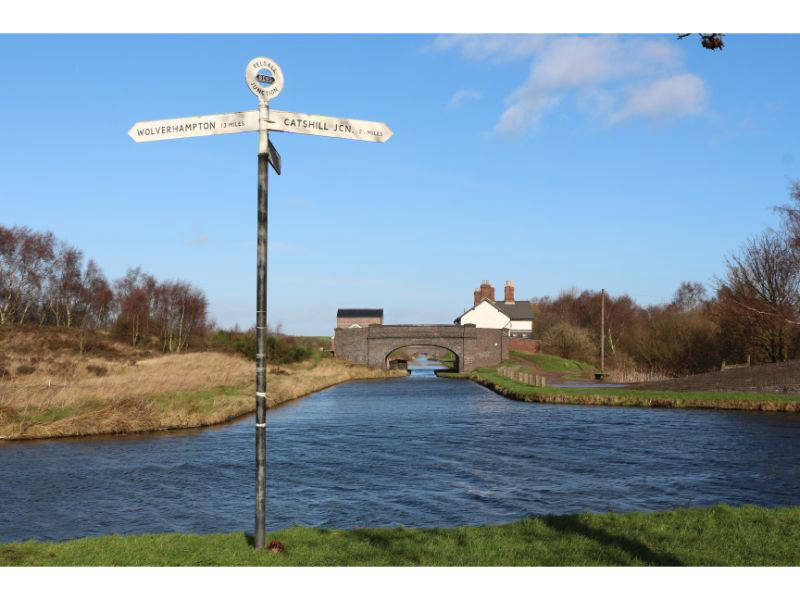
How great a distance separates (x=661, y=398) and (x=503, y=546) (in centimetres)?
3400

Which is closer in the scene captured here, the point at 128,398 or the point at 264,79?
the point at 264,79

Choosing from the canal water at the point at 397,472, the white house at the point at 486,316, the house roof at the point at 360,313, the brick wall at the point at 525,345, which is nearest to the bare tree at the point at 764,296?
the canal water at the point at 397,472

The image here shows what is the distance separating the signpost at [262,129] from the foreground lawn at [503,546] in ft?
5.16

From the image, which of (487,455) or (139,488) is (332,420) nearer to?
(487,455)

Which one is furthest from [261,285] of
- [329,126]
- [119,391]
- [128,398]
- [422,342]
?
[422,342]

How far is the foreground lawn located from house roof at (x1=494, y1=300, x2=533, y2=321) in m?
108

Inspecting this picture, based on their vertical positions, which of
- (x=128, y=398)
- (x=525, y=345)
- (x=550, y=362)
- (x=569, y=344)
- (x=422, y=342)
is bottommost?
(x=128, y=398)

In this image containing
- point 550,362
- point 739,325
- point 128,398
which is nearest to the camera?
point 128,398

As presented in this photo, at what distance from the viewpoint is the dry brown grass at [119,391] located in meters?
29.0

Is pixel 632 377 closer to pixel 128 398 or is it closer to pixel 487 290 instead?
pixel 128 398

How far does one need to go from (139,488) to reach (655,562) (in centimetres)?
1464

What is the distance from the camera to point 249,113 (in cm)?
854

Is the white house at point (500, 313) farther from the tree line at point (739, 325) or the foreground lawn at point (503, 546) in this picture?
the foreground lawn at point (503, 546)

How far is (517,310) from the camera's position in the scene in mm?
122625
